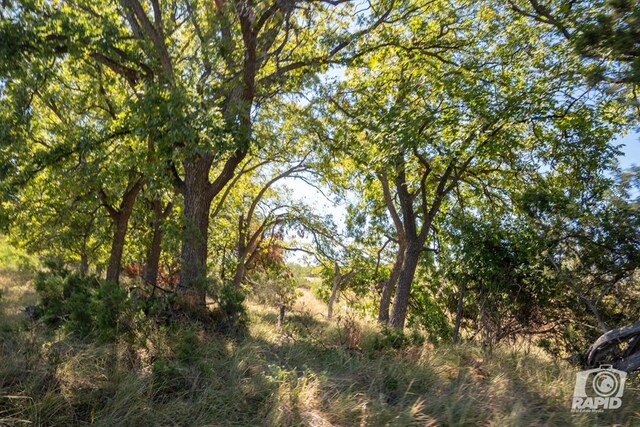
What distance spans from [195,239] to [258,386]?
3792mm

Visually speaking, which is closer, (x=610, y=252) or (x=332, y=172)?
(x=610, y=252)

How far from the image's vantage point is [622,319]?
275 inches

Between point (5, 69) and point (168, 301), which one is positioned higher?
point (5, 69)

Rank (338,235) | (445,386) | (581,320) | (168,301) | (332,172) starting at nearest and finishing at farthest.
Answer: (445,386)
(168,301)
(581,320)
(332,172)
(338,235)

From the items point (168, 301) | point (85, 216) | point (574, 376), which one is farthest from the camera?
point (85, 216)

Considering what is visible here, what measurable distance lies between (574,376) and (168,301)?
6.00 m

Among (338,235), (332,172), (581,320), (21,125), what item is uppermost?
(332,172)

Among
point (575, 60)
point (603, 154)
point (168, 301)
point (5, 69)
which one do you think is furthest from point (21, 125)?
point (603, 154)

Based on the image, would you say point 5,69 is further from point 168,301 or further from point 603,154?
point 603,154

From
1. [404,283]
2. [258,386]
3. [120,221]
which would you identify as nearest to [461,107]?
[404,283]

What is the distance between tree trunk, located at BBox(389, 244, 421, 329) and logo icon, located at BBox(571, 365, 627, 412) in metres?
5.46

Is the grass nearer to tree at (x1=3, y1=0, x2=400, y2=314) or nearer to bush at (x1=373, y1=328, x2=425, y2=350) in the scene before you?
bush at (x1=373, y1=328, x2=425, y2=350)

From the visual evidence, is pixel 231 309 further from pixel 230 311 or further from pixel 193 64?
pixel 193 64

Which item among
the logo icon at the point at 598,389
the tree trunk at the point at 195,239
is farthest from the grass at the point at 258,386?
the tree trunk at the point at 195,239
